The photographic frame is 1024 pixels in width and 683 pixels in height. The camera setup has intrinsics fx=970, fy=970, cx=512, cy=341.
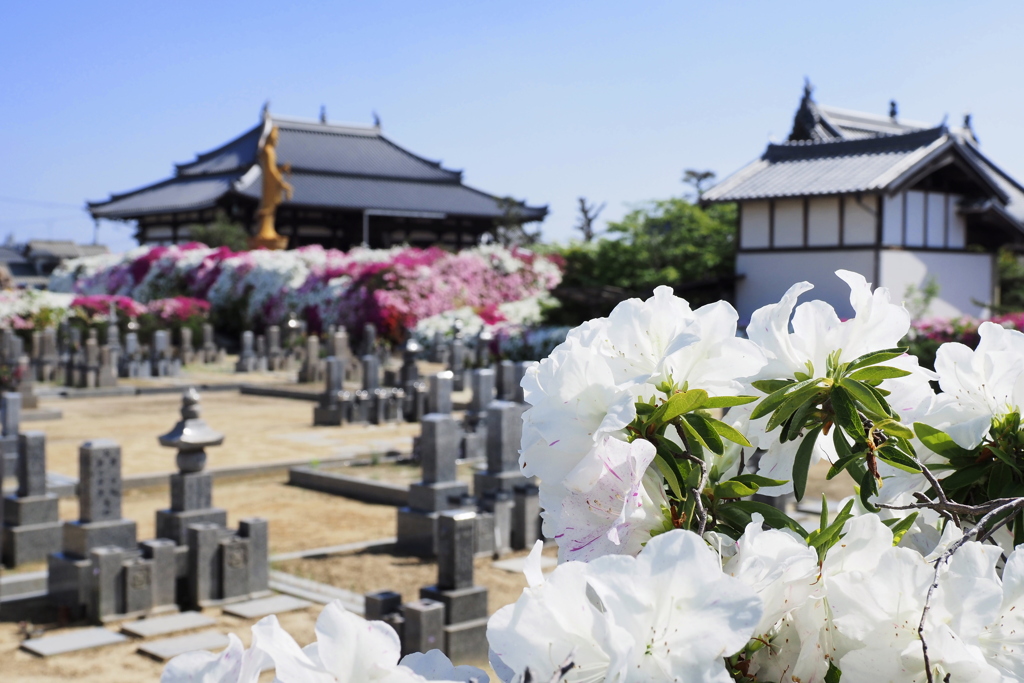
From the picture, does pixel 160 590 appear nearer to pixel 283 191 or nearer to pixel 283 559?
pixel 283 559

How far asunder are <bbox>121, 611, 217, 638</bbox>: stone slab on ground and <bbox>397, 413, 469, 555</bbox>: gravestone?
2.25m

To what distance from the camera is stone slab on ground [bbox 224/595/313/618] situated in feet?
22.6

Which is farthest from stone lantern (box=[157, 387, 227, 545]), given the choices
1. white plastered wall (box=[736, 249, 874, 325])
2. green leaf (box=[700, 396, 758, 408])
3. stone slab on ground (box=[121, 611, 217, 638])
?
white plastered wall (box=[736, 249, 874, 325])

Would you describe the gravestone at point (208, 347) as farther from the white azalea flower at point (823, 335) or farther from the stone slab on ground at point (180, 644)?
the white azalea flower at point (823, 335)

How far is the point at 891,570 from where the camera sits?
928mm

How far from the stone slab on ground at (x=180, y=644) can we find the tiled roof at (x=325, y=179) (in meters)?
32.1

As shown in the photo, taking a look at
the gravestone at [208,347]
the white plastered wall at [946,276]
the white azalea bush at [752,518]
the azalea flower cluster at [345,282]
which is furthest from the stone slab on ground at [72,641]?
the gravestone at [208,347]

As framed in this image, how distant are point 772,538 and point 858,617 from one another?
0.11 m

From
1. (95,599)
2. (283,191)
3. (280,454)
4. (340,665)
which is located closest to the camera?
(340,665)

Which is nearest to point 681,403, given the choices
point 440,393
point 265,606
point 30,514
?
point 265,606

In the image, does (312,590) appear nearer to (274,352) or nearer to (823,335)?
(823,335)

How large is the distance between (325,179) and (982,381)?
133 ft

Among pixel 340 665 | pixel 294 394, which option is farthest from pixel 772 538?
pixel 294 394

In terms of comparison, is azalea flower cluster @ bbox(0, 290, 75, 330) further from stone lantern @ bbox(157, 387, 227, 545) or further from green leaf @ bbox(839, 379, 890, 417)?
green leaf @ bbox(839, 379, 890, 417)
